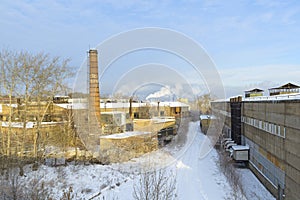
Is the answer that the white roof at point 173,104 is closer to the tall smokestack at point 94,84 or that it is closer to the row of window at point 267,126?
the tall smokestack at point 94,84

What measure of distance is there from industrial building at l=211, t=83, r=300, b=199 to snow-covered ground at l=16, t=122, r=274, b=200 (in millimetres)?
756

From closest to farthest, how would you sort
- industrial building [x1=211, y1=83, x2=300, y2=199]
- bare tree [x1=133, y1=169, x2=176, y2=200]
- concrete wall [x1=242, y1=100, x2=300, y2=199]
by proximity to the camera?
1. bare tree [x1=133, y1=169, x2=176, y2=200]
2. concrete wall [x1=242, y1=100, x2=300, y2=199]
3. industrial building [x1=211, y1=83, x2=300, y2=199]

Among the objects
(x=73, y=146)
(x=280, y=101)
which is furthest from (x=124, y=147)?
(x=280, y=101)

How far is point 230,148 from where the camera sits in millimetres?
13648

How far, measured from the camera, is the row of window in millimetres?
7661

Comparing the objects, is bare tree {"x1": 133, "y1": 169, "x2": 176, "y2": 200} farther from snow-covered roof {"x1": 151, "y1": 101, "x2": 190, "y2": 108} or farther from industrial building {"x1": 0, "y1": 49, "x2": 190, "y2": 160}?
snow-covered roof {"x1": 151, "y1": 101, "x2": 190, "y2": 108}

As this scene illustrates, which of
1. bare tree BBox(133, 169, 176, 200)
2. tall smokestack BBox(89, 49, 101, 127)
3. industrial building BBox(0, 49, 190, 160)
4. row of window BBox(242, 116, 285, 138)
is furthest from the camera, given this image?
tall smokestack BBox(89, 49, 101, 127)

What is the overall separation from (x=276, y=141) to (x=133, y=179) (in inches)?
211

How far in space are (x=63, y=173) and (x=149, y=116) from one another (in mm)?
10607

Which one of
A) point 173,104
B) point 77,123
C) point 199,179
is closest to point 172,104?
point 173,104

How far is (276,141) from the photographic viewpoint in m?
8.04

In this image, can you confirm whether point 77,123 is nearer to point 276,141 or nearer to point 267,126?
point 267,126

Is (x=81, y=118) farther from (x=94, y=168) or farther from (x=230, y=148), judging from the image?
(x=230, y=148)

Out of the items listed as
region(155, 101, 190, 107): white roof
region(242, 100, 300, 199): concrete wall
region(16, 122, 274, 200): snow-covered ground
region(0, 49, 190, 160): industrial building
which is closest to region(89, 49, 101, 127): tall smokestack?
region(0, 49, 190, 160): industrial building
